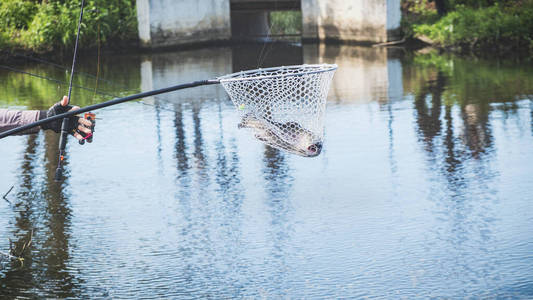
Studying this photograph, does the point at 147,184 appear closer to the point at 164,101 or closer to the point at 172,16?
the point at 164,101

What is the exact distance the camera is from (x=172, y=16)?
98.8ft

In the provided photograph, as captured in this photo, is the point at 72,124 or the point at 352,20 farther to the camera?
the point at 352,20

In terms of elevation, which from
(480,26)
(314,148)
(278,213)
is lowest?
(278,213)

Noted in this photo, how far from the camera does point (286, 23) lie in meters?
36.3

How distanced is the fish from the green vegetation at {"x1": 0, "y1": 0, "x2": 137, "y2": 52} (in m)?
19.4

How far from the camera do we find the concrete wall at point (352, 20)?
92.4 ft

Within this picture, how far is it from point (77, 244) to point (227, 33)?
23.1 m

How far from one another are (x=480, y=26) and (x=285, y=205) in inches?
676

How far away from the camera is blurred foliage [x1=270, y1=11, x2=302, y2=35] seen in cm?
3591

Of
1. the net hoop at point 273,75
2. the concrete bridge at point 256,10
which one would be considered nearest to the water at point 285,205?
the net hoop at point 273,75

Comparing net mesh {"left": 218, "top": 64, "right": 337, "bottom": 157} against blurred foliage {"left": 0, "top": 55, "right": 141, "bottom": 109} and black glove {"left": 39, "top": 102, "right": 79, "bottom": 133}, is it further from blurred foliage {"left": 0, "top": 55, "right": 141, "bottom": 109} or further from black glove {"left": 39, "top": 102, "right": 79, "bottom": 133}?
blurred foliage {"left": 0, "top": 55, "right": 141, "bottom": 109}

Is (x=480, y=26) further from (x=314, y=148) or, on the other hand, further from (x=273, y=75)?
(x=273, y=75)

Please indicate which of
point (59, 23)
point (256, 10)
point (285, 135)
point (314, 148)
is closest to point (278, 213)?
point (285, 135)

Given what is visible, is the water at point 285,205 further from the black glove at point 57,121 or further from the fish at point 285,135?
the black glove at point 57,121
